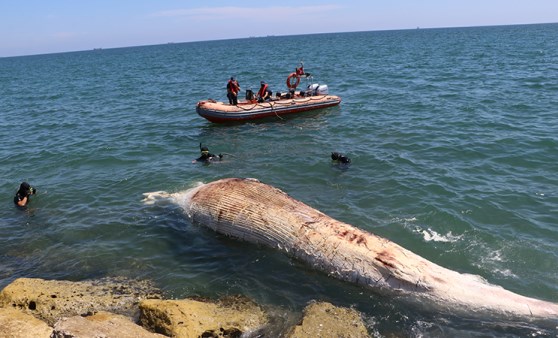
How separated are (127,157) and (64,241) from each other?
7.12 metres

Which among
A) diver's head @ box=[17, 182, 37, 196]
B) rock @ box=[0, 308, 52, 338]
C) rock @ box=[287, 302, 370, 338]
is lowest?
rock @ box=[287, 302, 370, 338]

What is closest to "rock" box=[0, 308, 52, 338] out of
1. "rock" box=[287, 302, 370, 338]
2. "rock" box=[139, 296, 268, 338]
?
"rock" box=[139, 296, 268, 338]

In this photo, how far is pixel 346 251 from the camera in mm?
7750

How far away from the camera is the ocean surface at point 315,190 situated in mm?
8289

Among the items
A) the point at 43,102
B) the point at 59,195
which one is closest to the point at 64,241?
the point at 59,195

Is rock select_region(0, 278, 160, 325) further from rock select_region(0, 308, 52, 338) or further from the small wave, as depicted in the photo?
the small wave

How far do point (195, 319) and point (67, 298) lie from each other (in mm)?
2512

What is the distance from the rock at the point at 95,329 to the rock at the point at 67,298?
1417 millimetres

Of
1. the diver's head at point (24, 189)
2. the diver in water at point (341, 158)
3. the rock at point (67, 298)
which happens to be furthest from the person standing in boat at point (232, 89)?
the rock at point (67, 298)

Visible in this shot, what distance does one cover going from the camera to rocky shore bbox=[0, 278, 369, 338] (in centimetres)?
587

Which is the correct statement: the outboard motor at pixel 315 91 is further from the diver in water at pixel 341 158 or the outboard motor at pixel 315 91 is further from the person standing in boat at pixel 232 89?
the diver in water at pixel 341 158

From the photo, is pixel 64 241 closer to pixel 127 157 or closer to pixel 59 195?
pixel 59 195

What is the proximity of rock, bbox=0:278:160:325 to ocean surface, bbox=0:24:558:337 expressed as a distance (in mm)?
798

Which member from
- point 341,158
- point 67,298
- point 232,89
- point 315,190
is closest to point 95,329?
point 67,298
